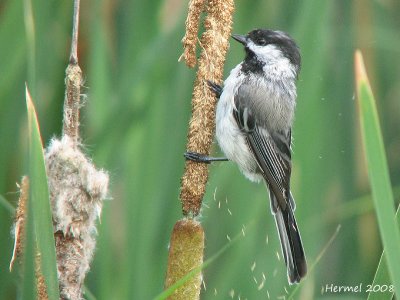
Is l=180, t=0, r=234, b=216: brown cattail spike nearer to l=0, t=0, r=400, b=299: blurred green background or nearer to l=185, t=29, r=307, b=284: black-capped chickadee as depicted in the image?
l=0, t=0, r=400, b=299: blurred green background

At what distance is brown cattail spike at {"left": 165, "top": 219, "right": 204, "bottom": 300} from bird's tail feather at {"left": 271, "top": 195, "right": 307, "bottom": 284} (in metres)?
0.59

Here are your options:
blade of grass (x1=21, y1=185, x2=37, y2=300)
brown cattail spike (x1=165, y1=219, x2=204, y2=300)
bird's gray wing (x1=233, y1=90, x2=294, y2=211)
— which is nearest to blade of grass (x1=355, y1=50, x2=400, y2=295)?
brown cattail spike (x1=165, y1=219, x2=204, y2=300)

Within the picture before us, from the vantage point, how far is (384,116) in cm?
274

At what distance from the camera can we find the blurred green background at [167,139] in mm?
2137

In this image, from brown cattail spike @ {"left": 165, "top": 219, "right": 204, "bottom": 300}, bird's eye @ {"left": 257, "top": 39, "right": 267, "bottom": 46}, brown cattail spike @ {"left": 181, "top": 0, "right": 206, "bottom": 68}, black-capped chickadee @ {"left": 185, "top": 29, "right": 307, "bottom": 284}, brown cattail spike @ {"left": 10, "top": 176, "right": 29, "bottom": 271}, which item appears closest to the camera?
brown cattail spike @ {"left": 10, "top": 176, "right": 29, "bottom": 271}

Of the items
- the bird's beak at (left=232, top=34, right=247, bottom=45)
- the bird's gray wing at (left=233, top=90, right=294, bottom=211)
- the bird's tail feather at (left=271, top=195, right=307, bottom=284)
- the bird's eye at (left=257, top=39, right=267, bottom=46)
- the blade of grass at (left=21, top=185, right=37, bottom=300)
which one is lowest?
the bird's tail feather at (left=271, top=195, right=307, bottom=284)

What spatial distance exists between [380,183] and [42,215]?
55 cm

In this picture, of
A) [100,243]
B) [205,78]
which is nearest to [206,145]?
[205,78]

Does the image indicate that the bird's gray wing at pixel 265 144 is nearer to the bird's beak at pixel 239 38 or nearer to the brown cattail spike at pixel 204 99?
the bird's beak at pixel 239 38

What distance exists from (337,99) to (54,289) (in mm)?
1606

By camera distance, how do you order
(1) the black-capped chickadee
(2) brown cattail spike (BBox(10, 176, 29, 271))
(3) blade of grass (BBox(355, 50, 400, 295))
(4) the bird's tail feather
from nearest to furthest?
(3) blade of grass (BBox(355, 50, 400, 295)), (2) brown cattail spike (BBox(10, 176, 29, 271)), (4) the bird's tail feather, (1) the black-capped chickadee

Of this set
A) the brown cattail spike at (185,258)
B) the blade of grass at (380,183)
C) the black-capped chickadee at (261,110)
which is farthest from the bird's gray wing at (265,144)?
the blade of grass at (380,183)

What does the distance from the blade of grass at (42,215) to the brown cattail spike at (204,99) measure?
0.49 m

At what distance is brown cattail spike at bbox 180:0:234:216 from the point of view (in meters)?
1.70
